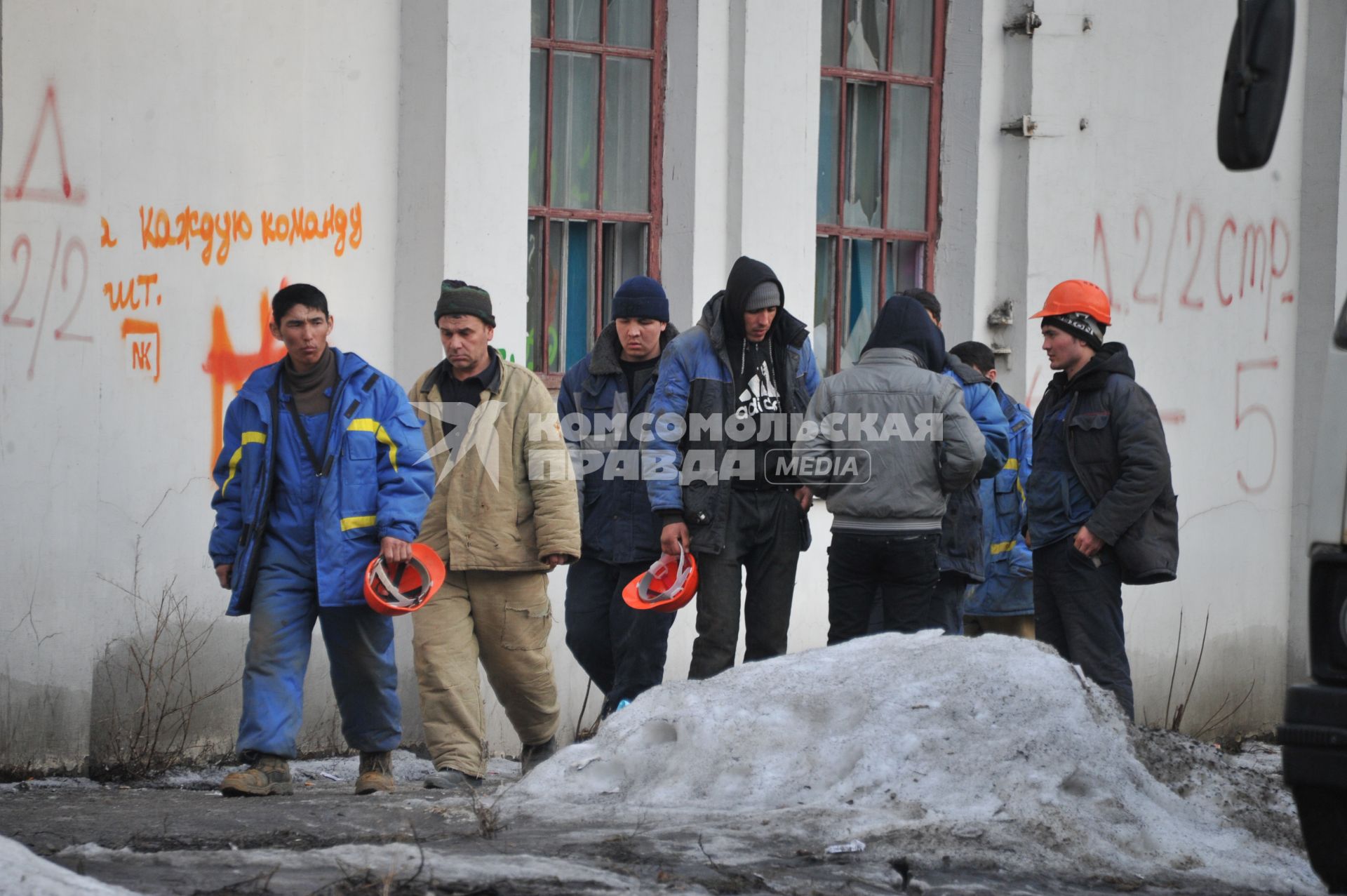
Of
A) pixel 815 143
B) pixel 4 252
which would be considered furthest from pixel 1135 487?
pixel 4 252

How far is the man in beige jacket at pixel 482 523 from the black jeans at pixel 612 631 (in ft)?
0.86

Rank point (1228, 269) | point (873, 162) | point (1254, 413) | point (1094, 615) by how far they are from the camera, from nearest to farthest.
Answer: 1. point (1094, 615)
2. point (873, 162)
3. point (1228, 269)
4. point (1254, 413)

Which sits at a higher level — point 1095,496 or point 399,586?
point 1095,496

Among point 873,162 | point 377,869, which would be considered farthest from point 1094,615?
point 873,162

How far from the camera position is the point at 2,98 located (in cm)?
680

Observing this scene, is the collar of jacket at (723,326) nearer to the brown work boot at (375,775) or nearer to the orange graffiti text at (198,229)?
the orange graffiti text at (198,229)

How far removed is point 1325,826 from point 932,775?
126 cm

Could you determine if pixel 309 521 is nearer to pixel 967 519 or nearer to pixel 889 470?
pixel 889 470

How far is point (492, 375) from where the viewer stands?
713 centimetres

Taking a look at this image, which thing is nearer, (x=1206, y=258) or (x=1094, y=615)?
(x=1094, y=615)

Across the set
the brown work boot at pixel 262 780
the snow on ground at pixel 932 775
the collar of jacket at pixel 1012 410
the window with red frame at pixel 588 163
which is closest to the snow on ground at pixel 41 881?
the snow on ground at pixel 932 775

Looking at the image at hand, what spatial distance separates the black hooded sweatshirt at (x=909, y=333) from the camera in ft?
23.5

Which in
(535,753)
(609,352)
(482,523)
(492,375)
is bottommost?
(535,753)

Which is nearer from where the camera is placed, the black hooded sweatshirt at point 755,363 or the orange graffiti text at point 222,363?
the black hooded sweatshirt at point 755,363
